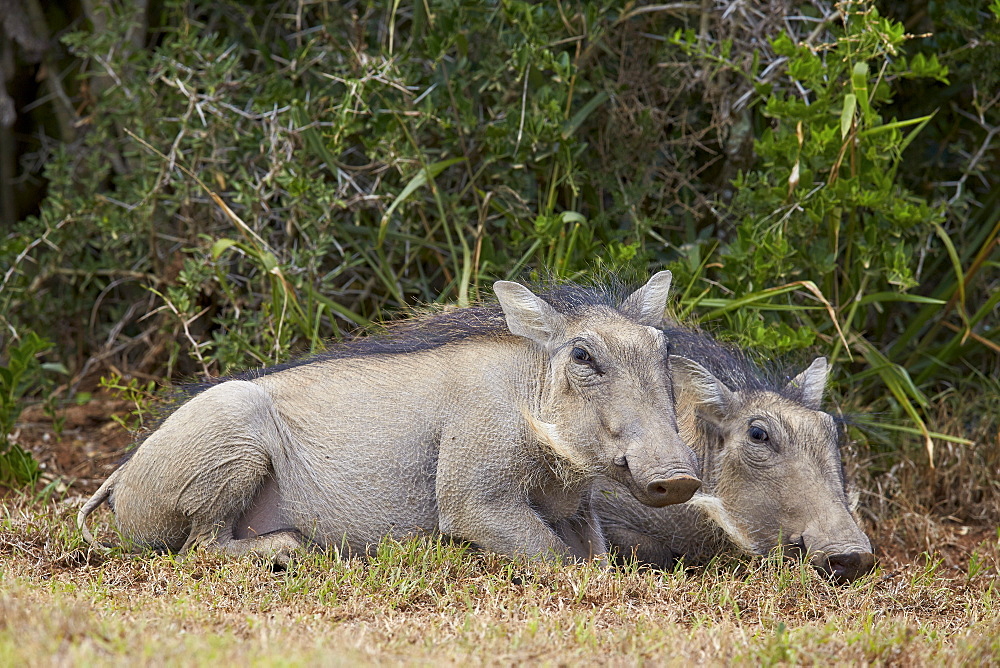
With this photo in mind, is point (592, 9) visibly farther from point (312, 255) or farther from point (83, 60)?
point (83, 60)

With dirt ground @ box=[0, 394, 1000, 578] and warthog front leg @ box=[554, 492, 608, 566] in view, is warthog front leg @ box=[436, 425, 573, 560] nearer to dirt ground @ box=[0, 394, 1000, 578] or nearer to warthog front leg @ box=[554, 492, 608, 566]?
warthog front leg @ box=[554, 492, 608, 566]

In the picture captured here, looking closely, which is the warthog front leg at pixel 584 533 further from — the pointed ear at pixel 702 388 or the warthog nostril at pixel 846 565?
the warthog nostril at pixel 846 565

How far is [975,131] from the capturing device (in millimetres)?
6617

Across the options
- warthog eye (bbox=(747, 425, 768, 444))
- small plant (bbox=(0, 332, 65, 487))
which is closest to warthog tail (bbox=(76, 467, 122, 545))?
small plant (bbox=(0, 332, 65, 487))

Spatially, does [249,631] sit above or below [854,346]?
above

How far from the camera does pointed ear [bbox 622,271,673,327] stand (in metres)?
4.32

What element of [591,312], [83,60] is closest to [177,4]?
[83,60]

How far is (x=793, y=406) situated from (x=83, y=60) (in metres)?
5.23

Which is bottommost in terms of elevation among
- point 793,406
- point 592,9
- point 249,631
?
point 793,406

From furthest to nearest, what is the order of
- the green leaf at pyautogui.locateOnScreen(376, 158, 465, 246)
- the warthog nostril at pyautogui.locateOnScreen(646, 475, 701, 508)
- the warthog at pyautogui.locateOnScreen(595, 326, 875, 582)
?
the green leaf at pyautogui.locateOnScreen(376, 158, 465, 246) < the warthog at pyautogui.locateOnScreen(595, 326, 875, 582) < the warthog nostril at pyautogui.locateOnScreen(646, 475, 701, 508)

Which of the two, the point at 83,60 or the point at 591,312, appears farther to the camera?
the point at 83,60

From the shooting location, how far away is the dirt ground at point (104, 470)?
5.07 m

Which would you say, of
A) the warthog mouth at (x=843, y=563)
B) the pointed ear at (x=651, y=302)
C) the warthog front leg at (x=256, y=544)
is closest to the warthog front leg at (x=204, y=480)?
the warthog front leg at (x=256, y=544)

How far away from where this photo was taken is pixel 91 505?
14.2ft
